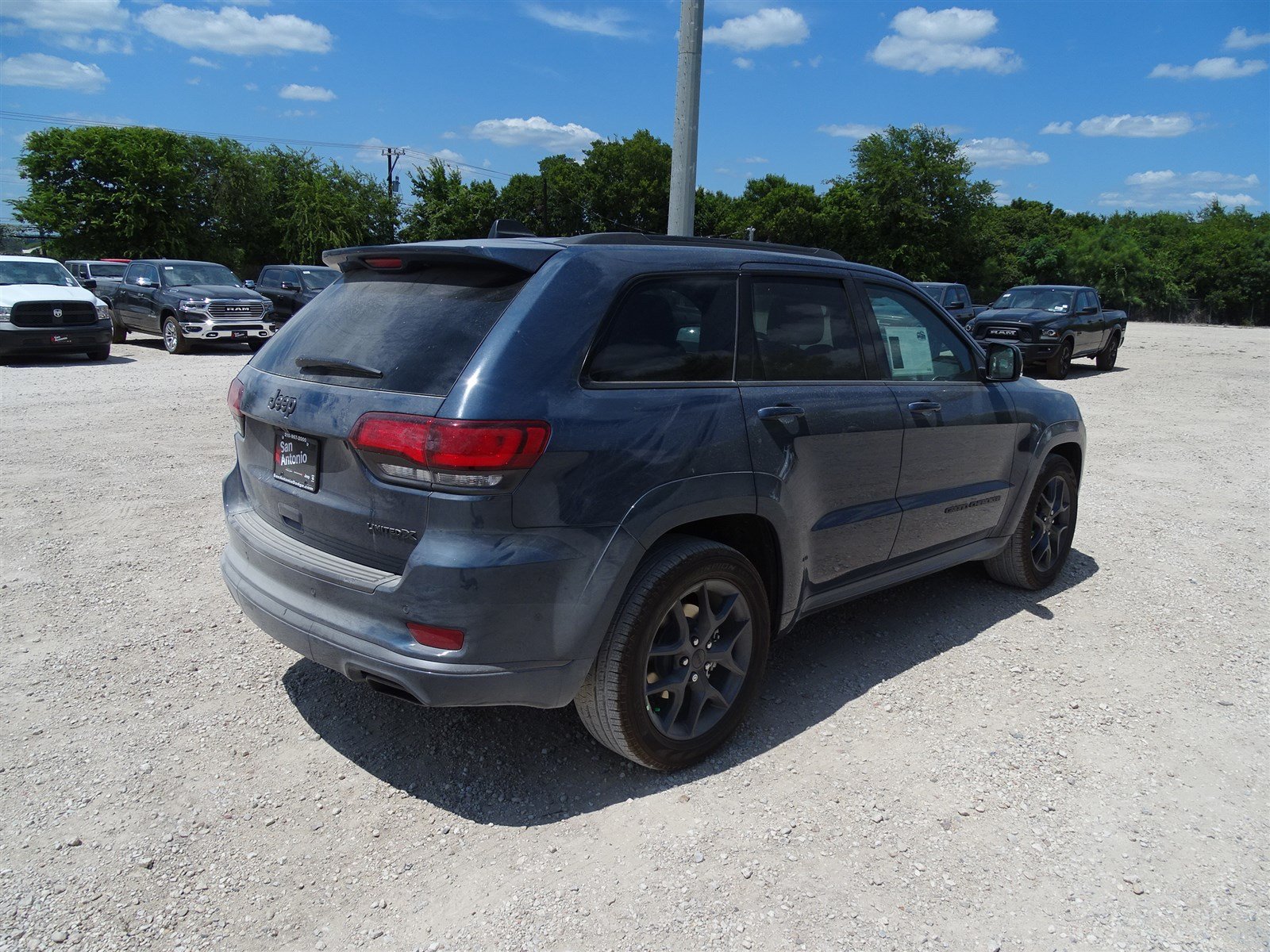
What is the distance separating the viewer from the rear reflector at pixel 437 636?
9.13ft

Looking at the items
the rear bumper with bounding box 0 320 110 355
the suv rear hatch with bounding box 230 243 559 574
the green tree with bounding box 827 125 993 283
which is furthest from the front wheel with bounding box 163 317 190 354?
the green tree with bounding box 827 125 993 283

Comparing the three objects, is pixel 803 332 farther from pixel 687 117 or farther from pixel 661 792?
pixel 687 117

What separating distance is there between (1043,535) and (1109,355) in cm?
1752

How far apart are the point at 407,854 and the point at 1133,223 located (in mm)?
79354

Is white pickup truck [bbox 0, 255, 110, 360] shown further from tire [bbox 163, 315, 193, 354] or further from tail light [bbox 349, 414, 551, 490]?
tail light [bbox 349, 414, 551, 490]

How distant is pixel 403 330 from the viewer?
10.0 feet

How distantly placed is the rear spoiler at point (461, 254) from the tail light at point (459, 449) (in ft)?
2.04

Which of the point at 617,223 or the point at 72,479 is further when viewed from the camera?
the point at 617,223

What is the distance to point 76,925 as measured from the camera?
98.7 inches

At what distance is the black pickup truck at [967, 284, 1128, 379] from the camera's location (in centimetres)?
1786

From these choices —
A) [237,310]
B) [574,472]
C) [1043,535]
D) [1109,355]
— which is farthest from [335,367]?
[1109,355]

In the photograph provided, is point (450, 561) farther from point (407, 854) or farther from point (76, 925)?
point (76, 925)

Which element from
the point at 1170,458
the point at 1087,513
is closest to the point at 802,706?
the point at 1087,513

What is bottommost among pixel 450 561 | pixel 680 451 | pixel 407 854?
pixel 407 854
